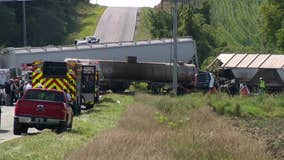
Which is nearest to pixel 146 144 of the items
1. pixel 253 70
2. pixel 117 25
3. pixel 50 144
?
pixel 50 144

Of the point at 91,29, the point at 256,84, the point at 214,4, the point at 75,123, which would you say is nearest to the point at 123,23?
the point at 91,29

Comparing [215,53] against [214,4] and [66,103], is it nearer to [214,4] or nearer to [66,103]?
[214,4]

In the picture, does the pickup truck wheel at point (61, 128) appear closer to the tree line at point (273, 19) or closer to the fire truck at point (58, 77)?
the fire truck at point (58, 77)

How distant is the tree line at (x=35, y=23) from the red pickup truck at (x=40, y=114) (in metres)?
66.1

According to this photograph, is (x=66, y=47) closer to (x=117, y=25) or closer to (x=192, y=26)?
(x=192, y=26)

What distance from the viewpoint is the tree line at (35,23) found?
9444 cm

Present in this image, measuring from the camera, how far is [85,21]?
366ft

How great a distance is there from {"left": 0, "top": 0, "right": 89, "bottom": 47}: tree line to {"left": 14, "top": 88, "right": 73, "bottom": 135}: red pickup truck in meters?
66.1

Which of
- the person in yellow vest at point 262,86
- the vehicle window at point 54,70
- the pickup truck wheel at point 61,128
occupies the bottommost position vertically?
the person in yellow vest at point 262,86

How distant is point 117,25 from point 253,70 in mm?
48819

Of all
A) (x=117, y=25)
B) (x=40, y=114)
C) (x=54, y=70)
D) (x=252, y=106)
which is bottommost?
(x=252, y=106)

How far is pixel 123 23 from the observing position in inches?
4227

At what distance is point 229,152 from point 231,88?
41471mm

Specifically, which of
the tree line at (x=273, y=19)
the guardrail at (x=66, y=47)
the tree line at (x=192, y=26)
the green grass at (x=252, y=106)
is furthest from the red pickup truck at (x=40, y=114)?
the tree line at (x=273, y=19)
